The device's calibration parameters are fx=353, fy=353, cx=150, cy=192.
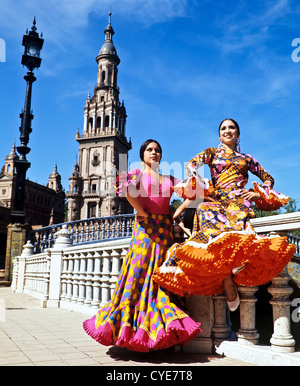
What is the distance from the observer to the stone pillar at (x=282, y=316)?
2672 mm

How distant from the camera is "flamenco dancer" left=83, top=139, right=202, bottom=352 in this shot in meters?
2.88

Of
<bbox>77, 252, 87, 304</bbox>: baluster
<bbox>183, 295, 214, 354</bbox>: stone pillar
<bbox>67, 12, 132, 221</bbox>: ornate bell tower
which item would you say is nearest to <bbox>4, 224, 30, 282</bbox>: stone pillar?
<bbox>77, 252, 87, 304</bbox>: baluster

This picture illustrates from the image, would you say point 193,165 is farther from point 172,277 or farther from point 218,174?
point 172,277

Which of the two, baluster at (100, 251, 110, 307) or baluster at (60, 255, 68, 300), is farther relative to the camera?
baluster at (60, 255, 68, 300)

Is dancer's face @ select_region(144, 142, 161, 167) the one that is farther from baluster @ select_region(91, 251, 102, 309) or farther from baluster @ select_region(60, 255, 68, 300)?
baluster @ select_region(60, 255, 68, 300)

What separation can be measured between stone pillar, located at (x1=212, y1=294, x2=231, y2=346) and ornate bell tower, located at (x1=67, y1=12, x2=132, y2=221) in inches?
1848

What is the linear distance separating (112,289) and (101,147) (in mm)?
52782

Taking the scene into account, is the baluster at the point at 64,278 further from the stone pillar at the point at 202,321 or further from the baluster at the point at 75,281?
the stone pillar at the point at 202,321

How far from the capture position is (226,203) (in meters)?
2.98

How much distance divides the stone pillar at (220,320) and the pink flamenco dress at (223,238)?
0.29 meters

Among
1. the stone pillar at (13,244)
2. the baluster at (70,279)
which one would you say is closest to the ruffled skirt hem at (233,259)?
the baluster at (70,279)

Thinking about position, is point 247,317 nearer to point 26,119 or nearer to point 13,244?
point 13,244
